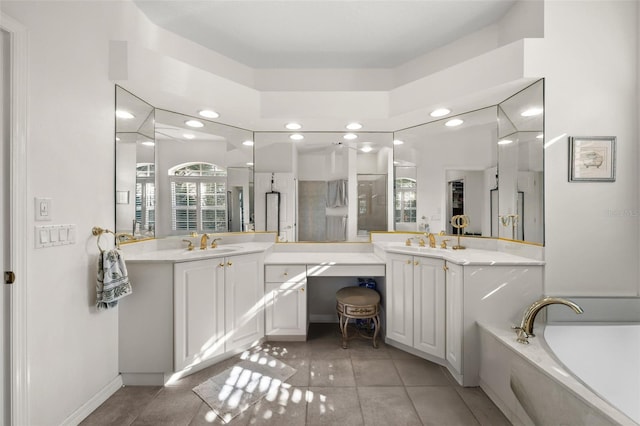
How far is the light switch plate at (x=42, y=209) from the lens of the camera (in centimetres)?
140

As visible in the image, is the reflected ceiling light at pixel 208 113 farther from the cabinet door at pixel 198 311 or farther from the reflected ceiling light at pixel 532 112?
the reflected ceiling light at pixel 532 112

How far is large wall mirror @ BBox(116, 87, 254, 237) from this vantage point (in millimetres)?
2105

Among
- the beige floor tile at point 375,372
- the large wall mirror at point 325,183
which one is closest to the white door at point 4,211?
the large wall mirror at point 325,183

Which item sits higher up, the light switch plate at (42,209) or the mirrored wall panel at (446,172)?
the mirrored wall panel at (446,172)

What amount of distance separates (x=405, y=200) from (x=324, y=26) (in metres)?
1.76

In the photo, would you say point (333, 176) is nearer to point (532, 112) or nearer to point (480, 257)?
point (480, 257)

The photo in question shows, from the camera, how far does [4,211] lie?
127cm

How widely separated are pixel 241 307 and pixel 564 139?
2.78 meters

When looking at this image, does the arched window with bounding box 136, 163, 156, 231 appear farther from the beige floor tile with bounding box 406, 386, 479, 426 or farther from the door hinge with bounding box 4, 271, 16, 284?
the beige floor tile with bounding box 406, 386, 479, 426

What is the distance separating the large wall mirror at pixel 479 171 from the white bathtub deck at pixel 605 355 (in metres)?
0.62

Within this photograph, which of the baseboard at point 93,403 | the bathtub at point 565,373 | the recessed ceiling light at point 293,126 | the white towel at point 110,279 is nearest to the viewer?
the bathtub at point 565,373

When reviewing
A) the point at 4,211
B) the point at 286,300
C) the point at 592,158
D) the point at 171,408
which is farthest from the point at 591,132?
the point at 4,211

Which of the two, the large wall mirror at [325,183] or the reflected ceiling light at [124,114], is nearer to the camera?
the reflected ceiling light at [124,114]

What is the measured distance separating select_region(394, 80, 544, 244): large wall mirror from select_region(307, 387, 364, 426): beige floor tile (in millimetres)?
1673
